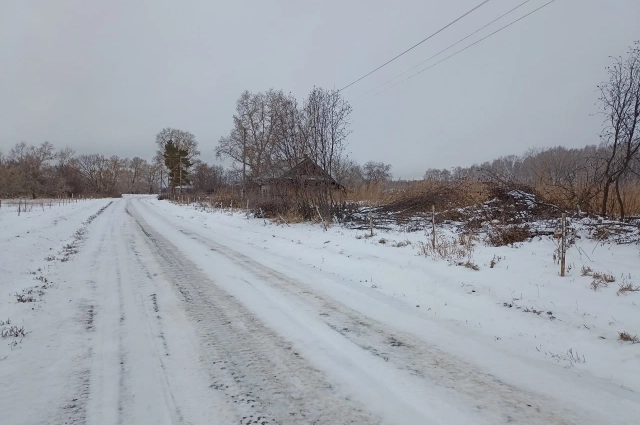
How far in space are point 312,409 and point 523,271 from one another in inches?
224

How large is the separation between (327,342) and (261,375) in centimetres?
105

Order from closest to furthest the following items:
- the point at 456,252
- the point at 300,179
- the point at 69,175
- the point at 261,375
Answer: the point at 261,375
the point at 456,252
the point at 300,179
the point at 69,175

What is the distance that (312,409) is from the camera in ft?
9.77

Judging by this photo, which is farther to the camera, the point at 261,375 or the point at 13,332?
the point at 13,332

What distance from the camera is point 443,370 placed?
3727mm

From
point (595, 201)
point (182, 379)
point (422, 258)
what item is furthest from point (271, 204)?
point (182, 379)

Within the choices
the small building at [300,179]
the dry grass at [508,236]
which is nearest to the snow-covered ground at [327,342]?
the dry grass at [508,236]

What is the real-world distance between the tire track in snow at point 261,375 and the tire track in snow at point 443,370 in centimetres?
92

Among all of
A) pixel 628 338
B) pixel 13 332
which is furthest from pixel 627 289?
pixel 13 332

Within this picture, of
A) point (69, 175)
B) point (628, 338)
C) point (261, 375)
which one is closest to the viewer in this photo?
point (261, 375)

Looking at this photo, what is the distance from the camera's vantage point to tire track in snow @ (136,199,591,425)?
298 centimetres

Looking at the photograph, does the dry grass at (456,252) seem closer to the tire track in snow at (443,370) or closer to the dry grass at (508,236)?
the dry grass at (508,236)

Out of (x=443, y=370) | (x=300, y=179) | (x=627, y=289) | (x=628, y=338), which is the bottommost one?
(x=443, y=370)

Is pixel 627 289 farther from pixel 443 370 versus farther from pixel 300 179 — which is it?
pixel 300 179
